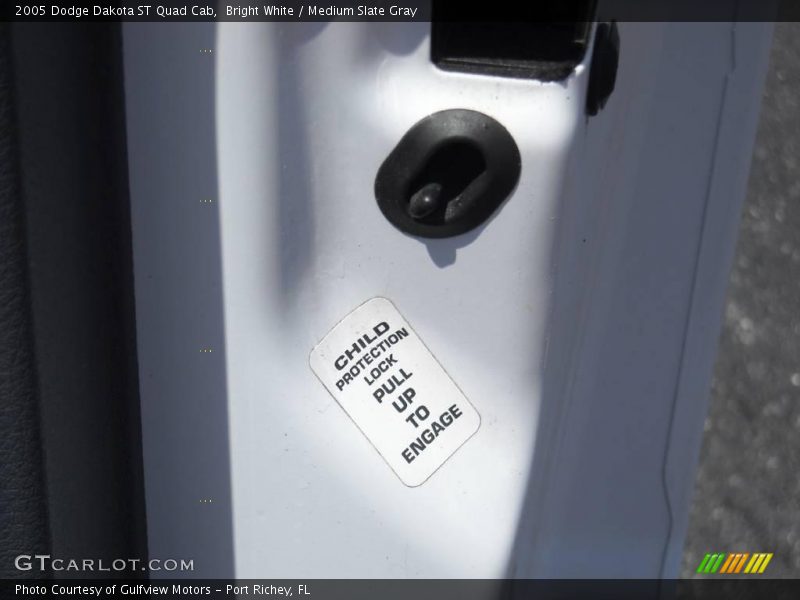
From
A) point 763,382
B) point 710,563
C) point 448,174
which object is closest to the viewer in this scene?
point 448,174

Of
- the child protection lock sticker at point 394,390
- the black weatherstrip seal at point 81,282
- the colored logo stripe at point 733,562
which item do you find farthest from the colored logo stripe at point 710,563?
the black weatherstrip seal at point 81,282

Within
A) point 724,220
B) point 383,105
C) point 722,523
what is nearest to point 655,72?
point 724,220

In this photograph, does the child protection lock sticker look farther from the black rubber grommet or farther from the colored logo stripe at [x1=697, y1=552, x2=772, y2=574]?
the colored logo stripe at [x1=697, y1=552, x2=772, y2=574]

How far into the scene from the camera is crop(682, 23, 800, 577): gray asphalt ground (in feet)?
6.38

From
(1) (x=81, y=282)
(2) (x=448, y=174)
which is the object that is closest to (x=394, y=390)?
(2) (x=448, y=174)

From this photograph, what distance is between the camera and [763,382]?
2111 millimetres

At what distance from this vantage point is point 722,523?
1956 mm

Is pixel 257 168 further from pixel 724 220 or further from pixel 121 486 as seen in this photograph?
pixel 724 220

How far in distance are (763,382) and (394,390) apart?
146 centimetres

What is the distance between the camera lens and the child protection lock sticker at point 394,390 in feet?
2.99

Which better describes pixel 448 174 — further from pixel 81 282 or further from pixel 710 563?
pixel 710 563

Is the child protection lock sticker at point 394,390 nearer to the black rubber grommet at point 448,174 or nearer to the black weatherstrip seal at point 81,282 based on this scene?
the black rubber grommet at point 448,174

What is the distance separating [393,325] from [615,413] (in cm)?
30

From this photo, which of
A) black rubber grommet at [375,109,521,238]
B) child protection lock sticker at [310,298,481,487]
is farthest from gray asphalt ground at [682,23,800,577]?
black rubber grommet at [375,109,521,238]
